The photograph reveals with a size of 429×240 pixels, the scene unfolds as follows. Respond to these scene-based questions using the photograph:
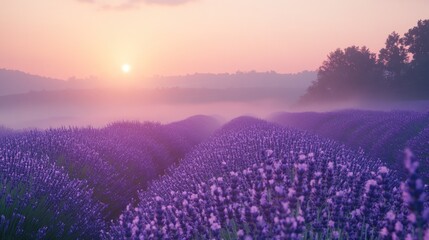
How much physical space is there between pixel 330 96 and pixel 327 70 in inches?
68.6

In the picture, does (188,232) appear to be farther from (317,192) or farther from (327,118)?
(327,118)

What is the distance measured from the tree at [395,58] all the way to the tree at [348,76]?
3.09 feet

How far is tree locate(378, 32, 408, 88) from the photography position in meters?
25.4

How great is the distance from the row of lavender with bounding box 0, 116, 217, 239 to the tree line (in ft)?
63.9

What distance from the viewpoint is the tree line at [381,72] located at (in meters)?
24.3

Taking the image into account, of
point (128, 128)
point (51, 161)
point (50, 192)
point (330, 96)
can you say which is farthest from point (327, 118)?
point (330, 96)

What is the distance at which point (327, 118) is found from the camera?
14.2 meters

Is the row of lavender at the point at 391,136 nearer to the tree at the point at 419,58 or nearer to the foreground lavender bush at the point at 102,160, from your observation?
the foreground lavender bush at the point at 102,160

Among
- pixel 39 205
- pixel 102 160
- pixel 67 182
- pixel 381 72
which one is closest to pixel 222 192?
pixel 39 205

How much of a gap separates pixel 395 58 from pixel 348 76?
12.0 feet

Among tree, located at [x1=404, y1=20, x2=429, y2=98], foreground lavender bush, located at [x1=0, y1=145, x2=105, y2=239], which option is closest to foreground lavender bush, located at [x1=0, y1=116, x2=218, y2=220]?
foreground lavender bush, located at [x1=0, y1=145, x2=105, y2=239]

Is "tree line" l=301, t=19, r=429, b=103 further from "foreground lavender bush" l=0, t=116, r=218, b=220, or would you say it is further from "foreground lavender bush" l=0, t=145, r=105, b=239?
"foreground lavender bush" l=0, t=145, r=105, b=239

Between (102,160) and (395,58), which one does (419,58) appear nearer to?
(395,58)

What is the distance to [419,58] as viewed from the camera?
24188 millimetres
